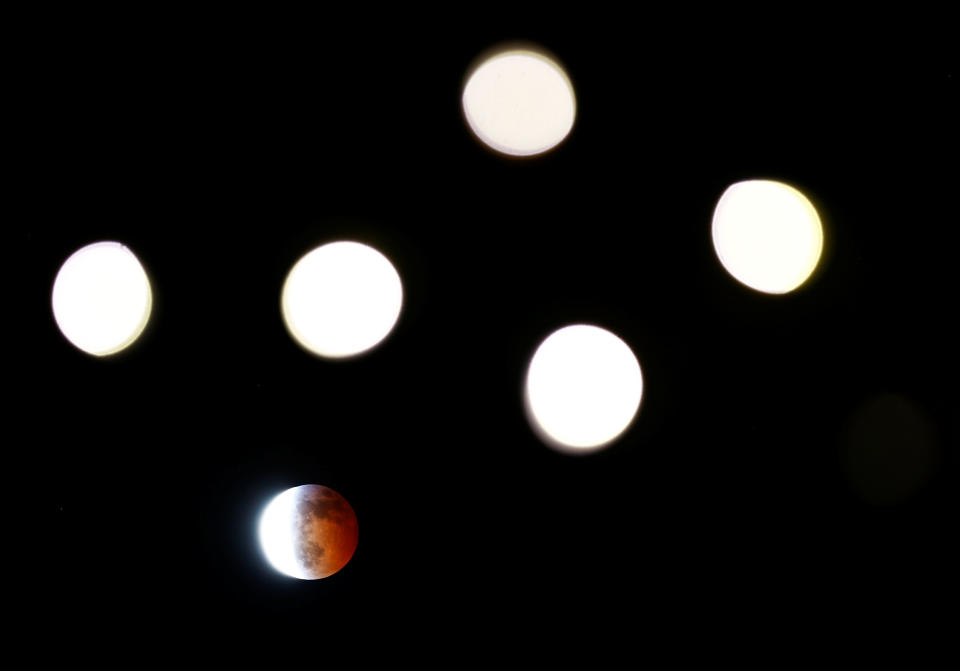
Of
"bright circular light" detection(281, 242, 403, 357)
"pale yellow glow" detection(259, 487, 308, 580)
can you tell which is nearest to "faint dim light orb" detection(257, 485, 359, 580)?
"pale yellow glow" detection(259, 487, 308, 580)

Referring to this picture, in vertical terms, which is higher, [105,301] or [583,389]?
[105,301]

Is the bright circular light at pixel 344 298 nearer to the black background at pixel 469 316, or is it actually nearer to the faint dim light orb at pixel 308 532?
the black background at pixel 469 316

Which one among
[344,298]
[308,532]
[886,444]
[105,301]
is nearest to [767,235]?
[886,444]

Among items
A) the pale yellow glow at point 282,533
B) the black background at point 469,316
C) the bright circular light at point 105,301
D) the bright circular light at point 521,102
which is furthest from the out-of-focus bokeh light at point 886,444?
the bright circular light at point 105,301

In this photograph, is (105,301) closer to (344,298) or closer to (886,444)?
(344,298)

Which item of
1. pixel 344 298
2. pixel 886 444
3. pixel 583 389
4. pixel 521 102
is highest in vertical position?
pixel 521 102

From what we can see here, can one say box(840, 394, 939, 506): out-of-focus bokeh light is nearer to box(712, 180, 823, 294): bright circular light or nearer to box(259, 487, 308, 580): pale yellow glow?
box(712, 180, 823, 294): bright circular light
